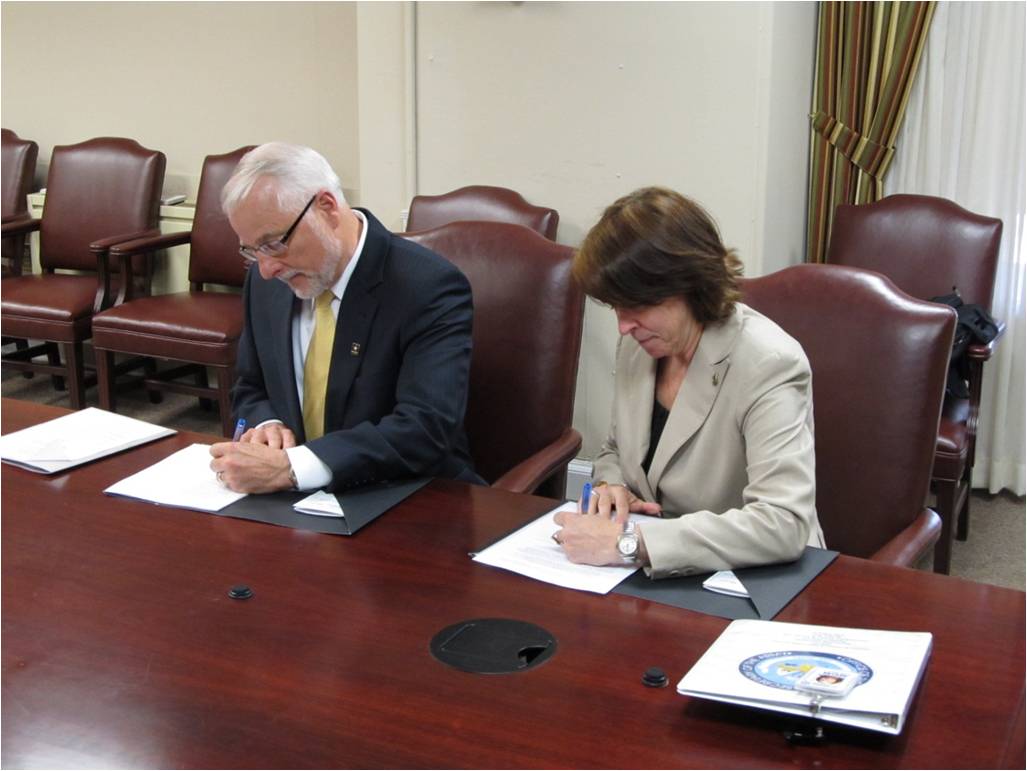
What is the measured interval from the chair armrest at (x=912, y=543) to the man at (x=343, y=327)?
29.2 inches

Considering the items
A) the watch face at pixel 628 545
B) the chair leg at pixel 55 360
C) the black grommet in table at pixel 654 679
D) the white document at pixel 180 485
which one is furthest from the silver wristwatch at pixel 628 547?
the chair leg at pixel 55 360

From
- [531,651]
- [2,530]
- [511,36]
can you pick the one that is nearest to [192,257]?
[511,36]

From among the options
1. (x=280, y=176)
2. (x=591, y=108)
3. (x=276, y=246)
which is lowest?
(x=276, y=246)

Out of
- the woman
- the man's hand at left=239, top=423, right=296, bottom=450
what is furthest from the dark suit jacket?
the woman

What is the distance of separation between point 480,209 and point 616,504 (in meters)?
1.86

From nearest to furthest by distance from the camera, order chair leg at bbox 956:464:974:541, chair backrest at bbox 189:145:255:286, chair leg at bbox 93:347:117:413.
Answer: chair leg at bbox 956:464:974:541
chair leg at bbox 93:347:117:413
chair backrest at bbox 189:145:255:286

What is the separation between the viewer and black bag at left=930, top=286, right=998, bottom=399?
3094mm

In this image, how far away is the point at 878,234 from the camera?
134 inches

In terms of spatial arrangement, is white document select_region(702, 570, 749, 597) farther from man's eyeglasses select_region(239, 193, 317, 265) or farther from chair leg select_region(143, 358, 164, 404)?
chair leg select_region(143, 358, 164, 404)

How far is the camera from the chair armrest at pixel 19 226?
4.42m

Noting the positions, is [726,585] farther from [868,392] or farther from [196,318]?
[196,318]

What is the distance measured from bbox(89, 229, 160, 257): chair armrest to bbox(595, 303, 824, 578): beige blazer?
2646 millimetres

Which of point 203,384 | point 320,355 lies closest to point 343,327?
point 320,355

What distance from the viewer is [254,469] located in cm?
180
